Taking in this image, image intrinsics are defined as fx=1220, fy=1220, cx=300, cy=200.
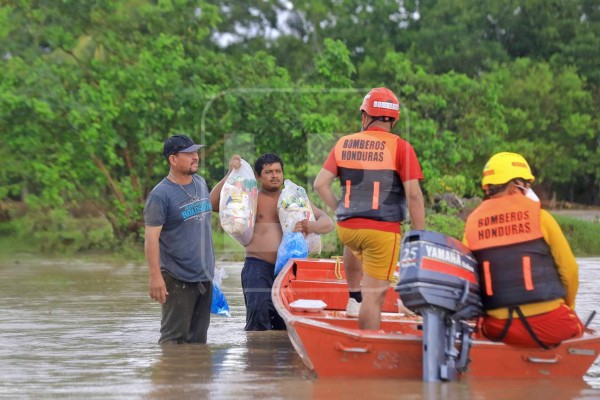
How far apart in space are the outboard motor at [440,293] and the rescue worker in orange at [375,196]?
0.57m

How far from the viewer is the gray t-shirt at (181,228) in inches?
334

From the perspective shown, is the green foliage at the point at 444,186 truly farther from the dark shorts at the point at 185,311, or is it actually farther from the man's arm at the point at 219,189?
the dark shorts at the point at 185,311

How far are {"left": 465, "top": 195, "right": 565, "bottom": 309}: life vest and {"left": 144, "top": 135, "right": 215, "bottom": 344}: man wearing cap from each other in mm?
2263

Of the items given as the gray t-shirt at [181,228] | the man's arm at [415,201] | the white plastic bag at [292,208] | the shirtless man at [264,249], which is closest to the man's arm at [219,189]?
the shirtless man at [264,249]

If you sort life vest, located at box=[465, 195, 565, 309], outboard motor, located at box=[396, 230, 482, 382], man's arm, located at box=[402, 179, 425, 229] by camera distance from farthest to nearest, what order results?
man's arm, located at box=[402, 179, 425, 229], life vest, located at box=[465, 195, 565, 309], outboard motor, located at box=[396, 230, 482, 382]

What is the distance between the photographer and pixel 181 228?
28.1 ft

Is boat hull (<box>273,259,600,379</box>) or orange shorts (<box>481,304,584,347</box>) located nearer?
orange shorts (<box>481,304,584,347</box>)

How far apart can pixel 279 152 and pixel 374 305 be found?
13288 millimetres

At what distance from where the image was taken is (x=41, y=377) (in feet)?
25.6

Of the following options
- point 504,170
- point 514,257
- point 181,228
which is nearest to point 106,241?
point 181,228

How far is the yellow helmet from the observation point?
7266 mm

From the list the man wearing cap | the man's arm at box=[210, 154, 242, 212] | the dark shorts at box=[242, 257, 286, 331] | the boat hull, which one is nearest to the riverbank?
the dark shorts at box=[242, 257, 286, 331]

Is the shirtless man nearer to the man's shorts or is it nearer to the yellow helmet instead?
the man's shorts

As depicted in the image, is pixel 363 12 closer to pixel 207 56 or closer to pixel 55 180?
pixel 207 56
